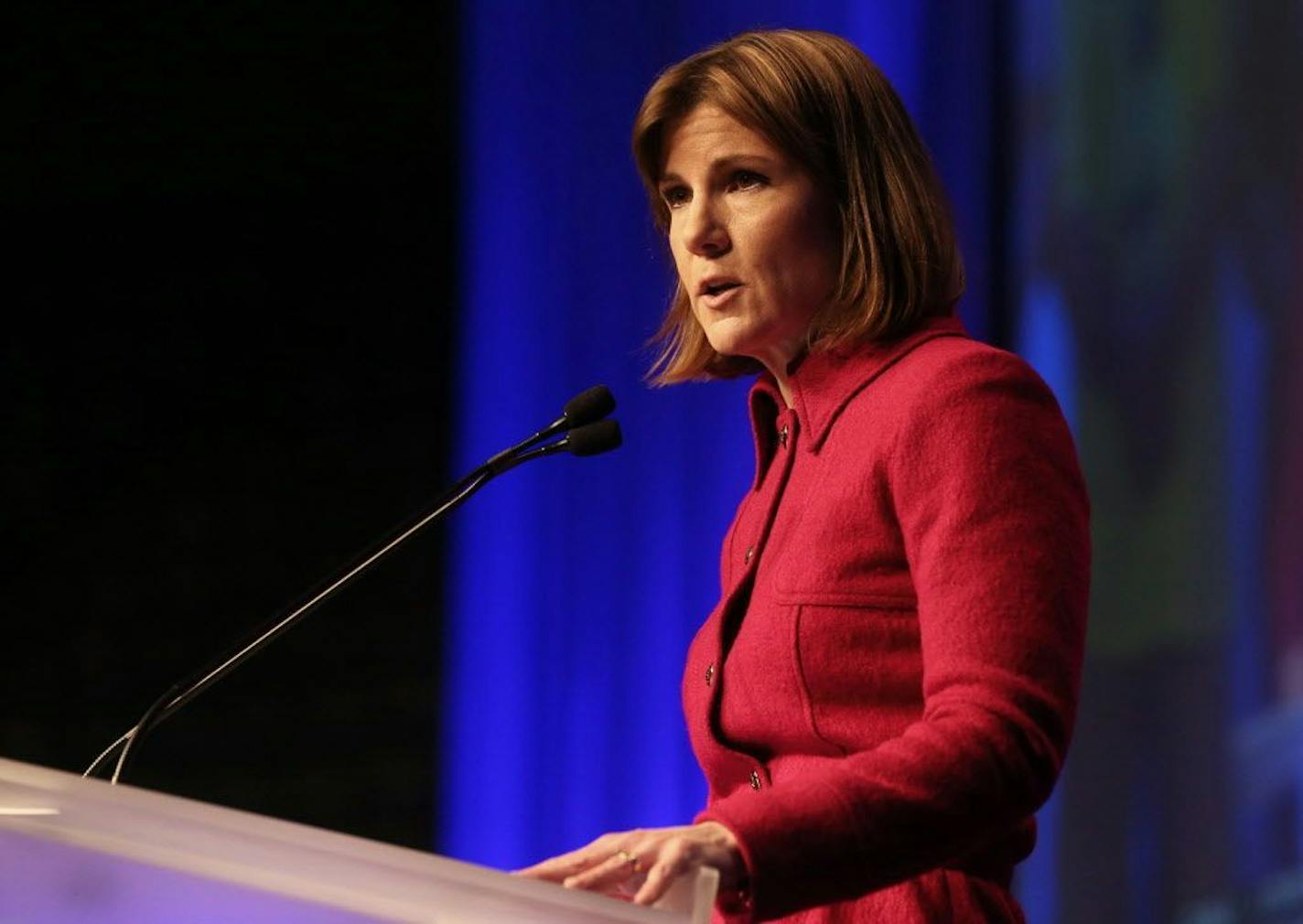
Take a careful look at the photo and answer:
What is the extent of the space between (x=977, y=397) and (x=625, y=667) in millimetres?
2131

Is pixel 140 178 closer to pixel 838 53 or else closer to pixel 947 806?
pixel 838 53

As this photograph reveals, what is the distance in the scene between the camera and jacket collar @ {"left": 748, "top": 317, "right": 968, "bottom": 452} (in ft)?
4.32

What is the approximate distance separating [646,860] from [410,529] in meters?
0.65

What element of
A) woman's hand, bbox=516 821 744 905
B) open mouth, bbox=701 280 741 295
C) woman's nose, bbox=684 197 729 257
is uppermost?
woman's nose, bbox=684 197 729 257

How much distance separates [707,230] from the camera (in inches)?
55.9

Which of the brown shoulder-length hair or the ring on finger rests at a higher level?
the brown shoulder-length hair

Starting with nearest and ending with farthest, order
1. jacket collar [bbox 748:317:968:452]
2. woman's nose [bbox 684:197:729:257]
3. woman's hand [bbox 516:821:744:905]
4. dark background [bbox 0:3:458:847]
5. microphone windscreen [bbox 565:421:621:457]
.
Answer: woman's hand [bbox 516:821:744:905] → jacket collar [bbox 748:317:968:452] → woman's nose [bbox 684:197:729:257] → microphone windscreen [bbox 565:421:621:457] → dark background [bbox 0:3:458:847]

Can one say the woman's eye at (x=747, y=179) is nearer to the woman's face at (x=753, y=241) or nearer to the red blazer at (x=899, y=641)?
the woman's face at (x=753, y=241)

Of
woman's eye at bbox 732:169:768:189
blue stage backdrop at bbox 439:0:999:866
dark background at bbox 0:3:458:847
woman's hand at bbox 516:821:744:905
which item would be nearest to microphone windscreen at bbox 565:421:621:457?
woman's eye at bbox 732:169:768:189

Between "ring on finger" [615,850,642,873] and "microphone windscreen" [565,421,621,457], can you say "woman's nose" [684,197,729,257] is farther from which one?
"ring on finger" [615,850,642,873]

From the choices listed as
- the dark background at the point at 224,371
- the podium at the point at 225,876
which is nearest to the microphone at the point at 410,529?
the podium at the point at 225,876

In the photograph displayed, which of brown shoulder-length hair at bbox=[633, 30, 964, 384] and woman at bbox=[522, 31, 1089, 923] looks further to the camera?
brown shoulder-length hair at bbox=[633, 30, 964, 384]

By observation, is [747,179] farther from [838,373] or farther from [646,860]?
[646,860]

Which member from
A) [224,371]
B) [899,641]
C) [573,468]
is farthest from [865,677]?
[224,371]
